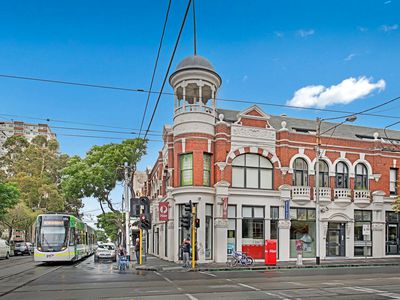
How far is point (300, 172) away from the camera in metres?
31.2

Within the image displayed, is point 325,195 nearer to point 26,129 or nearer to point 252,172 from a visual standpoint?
point 252,172

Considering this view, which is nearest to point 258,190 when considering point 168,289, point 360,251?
point 360,251

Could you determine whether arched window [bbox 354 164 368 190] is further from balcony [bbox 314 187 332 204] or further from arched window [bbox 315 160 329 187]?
balcony [bbox 314 187 332 204]

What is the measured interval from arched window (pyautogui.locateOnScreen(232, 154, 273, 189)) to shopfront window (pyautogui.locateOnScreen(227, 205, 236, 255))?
171cm

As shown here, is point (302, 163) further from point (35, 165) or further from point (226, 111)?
point (35, 165)

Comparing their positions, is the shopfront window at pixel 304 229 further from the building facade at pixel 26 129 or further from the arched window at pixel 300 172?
the building facade at pixel 26 129

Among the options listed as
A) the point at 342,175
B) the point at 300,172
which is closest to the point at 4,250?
the point at 300,172

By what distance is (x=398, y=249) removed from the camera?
33.4m

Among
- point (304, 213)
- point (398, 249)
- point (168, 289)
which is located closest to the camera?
point (168, 289)

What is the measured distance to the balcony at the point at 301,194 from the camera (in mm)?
30141

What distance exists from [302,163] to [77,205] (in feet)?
152

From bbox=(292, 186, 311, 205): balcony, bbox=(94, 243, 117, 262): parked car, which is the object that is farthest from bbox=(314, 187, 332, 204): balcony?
bbox=(94, 243, 117, 262): parked car

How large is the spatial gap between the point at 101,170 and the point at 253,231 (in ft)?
Answer: 73.5

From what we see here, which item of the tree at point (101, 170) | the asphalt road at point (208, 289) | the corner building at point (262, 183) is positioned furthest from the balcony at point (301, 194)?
the tree at point (101, 170)
